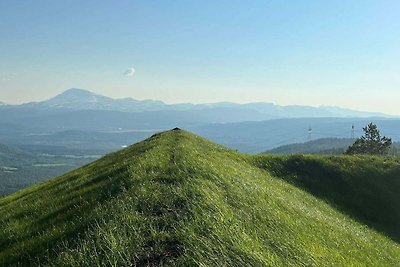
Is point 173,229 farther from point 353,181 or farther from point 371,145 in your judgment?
point 371,145

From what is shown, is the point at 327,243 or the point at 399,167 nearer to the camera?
the point at 327,243

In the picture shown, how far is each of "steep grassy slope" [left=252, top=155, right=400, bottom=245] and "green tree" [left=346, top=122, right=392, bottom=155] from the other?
48018mm

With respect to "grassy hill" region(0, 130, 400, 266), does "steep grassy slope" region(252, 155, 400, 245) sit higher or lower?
lower

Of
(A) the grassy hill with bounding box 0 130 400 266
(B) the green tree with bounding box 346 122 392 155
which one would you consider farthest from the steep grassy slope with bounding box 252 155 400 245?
(B) the green tree with bounding box 346 122 392 155

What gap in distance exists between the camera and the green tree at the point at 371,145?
293 feet

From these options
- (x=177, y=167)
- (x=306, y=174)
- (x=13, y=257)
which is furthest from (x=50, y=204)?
(x=306, y=174)

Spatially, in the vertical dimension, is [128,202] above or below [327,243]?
above

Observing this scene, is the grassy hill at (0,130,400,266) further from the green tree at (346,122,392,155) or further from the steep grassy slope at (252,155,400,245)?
the green tree at (346,122,392,155)

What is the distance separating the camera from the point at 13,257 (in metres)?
11.0

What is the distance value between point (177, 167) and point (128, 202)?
577cm

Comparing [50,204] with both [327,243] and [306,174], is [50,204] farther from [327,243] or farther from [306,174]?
[306,174]

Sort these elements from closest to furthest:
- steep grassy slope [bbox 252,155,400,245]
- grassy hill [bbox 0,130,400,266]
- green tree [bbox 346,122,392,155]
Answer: grassy hill [bbox 0,130,400,266] → steep grassy slope [bbox 252,155,400,245] → green tree [bbox 346,122,392,155]

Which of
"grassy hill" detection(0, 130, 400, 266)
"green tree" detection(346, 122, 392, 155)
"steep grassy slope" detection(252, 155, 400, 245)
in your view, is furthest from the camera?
"green tree" detection(346, 122, 392, 155)

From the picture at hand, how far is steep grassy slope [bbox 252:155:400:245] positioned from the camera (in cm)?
3253
